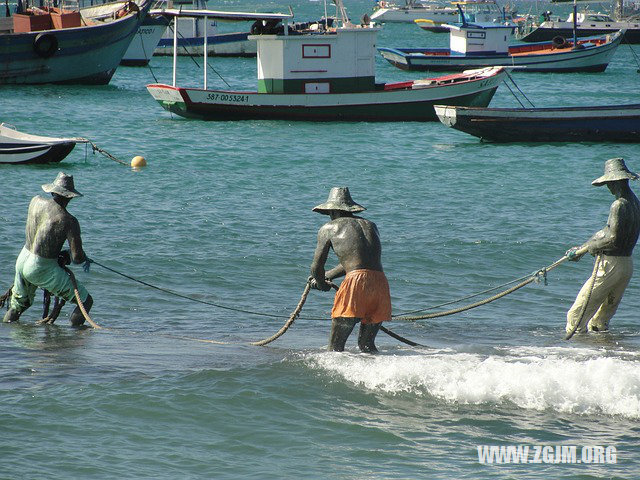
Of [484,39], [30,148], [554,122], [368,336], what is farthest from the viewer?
[484,39]

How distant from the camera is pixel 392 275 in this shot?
12.5 m

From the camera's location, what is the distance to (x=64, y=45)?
35.0 m

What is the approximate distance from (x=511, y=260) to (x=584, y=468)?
732 centimetres

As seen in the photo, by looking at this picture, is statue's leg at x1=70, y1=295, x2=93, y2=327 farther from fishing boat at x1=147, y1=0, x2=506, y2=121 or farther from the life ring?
the life ring

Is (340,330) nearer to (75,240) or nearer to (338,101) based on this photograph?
(75,240)

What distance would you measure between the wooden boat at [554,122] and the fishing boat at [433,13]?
60551 millimetres

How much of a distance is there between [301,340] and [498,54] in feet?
120

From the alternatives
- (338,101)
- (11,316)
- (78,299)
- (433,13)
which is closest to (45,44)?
(338,101)

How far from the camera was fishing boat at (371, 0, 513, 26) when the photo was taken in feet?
286

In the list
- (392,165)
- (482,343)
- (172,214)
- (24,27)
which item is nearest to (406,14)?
(24,27)

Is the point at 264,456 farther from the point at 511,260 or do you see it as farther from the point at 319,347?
the point at 511,260

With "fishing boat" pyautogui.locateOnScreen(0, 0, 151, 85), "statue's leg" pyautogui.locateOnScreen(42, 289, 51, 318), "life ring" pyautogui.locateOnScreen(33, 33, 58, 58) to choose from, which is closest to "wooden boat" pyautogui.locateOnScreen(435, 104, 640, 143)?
"statue's leg" pyautogui.locateOnScreen(42, 289, 51, 318)

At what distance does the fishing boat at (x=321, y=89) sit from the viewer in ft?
87.6

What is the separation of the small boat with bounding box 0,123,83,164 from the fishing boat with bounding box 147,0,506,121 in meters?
7.03
